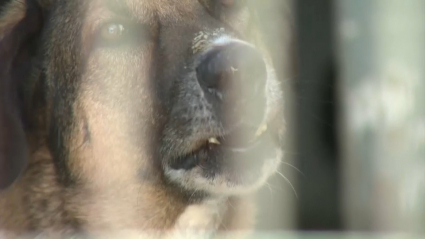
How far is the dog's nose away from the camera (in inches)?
61.9

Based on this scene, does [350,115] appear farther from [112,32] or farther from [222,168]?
[112,32]

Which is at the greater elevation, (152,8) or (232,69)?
(152,8)

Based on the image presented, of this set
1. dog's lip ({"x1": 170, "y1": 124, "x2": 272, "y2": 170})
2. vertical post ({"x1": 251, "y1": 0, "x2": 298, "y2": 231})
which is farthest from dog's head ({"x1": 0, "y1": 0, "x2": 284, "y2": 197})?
vertical post ({"x1": 251, "y1": 0, "x2": 298, "y2": 231})

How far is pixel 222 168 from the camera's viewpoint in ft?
5.55

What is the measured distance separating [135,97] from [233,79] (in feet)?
1.09

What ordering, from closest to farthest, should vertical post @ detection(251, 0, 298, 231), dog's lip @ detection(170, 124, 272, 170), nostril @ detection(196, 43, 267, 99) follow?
nostril @ detection(196, 43, 267, 99), dog's lip @ detection(170, 124, 272, 170), vertical post @ detection(251, 0, 298, 231)

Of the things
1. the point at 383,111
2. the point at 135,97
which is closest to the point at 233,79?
the point at 135,97

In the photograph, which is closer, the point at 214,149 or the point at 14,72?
the point at 214,149

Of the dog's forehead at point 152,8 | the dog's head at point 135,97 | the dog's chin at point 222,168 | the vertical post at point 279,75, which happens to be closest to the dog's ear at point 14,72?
the dog's head at point 135,97

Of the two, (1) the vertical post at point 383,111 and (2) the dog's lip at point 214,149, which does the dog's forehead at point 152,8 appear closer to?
(2) the dog's lip at point 214,149

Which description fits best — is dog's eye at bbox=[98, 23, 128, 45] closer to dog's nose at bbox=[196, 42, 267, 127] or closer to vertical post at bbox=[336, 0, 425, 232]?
dog's nose at bbox=[196, 42, 267, 127]

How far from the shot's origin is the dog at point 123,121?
1.69 m

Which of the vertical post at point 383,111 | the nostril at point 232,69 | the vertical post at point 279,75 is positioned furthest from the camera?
the vertical post at point 279,75

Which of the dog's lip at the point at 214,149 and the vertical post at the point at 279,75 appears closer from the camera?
the dog's lip at the point at 214,149
